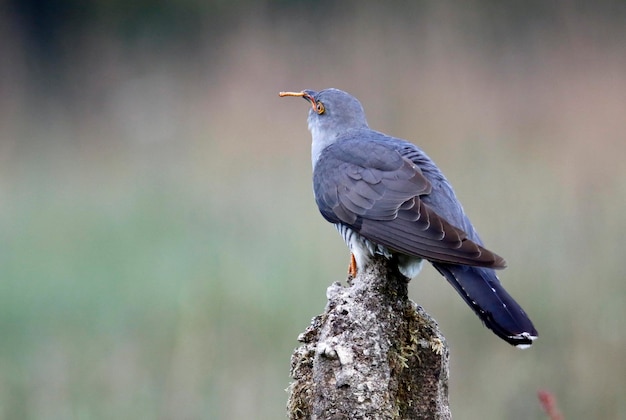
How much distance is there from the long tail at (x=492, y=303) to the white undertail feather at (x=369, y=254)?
8 cm

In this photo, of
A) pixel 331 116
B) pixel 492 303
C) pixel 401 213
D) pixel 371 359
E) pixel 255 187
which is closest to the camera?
pixel 371 359

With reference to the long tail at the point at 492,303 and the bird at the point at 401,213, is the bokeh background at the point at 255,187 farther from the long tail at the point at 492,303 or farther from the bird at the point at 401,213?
the long tail at the point at 492,303

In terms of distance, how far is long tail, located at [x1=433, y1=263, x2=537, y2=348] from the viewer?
108 inches

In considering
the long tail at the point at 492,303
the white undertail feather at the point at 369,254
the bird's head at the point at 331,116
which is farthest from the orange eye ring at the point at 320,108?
the long tail at the point at 492,303

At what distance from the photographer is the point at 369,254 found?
335cm

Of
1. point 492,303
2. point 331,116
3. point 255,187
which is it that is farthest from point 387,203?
point 255,187

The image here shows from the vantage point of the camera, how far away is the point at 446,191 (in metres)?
3.44

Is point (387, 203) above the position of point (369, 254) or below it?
above

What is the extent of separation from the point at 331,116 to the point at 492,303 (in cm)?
136

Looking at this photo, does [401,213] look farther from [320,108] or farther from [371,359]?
[371,359]

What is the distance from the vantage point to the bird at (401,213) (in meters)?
2.91

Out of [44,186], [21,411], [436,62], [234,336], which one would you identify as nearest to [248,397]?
[234,336]

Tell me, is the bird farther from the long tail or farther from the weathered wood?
the weathered wood

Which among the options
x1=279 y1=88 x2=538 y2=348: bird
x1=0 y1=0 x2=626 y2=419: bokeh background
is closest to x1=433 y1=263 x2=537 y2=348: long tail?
x1=279 y1=88 x2=538 y2=348: bird
